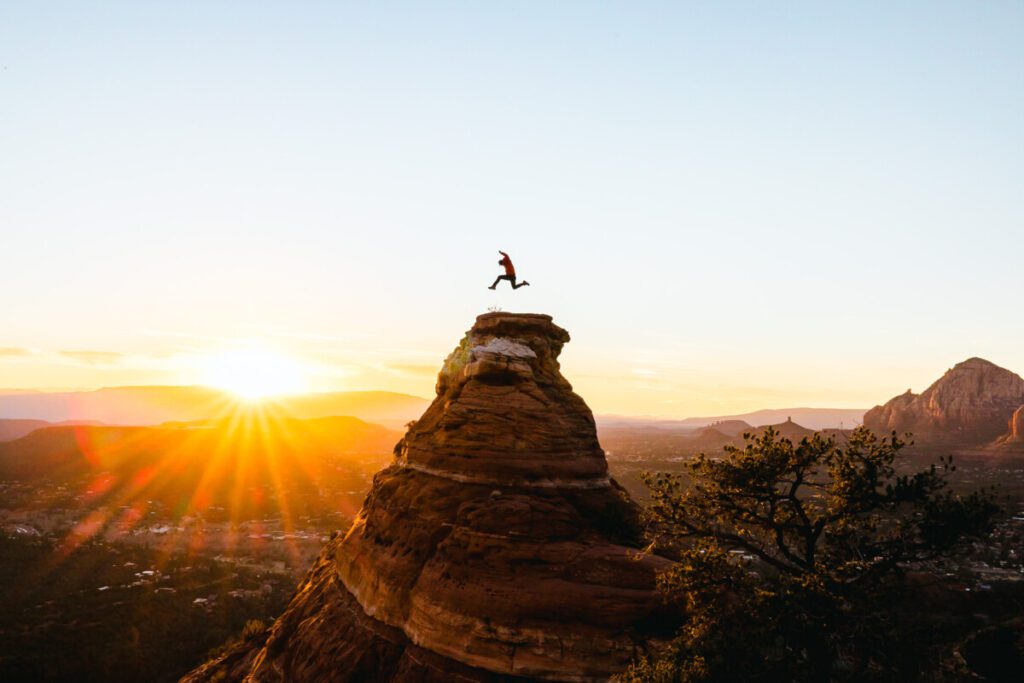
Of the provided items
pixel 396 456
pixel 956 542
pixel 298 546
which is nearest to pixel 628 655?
pixel 956 542

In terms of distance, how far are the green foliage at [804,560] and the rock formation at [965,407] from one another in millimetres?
140621

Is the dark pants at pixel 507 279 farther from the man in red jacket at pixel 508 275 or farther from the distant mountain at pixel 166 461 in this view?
the distant mountain at pixel 166 461

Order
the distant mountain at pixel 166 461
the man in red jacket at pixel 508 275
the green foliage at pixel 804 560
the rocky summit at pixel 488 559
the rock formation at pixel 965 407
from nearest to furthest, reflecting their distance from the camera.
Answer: the green foliage at pixel 804 560 → the rocky summit at pixel 488 559 → the man in red jacket at pixel 508 275 → the distant mountain at pixel 166 461 → the rock formation at pixel 965 407

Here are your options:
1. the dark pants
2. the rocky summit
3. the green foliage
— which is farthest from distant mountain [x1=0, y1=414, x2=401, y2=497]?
the green foliage

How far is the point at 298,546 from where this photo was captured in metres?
55.2

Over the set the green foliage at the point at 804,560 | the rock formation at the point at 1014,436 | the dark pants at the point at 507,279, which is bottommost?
the rock formation at the point at 1014,436

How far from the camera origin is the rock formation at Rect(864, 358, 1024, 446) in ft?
402

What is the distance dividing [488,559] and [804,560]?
856 cm

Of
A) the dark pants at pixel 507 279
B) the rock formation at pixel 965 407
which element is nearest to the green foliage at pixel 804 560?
the dark pants at pixel 507 279

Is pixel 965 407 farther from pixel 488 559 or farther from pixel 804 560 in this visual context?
pixel 488 559

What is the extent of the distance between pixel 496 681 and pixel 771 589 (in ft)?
25.9

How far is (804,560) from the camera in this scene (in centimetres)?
1117

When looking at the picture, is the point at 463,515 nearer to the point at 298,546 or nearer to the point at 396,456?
the point at 396,456

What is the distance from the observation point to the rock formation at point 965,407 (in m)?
123
